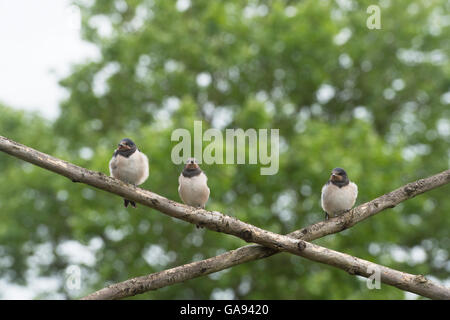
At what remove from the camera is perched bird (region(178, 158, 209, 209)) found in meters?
7.74

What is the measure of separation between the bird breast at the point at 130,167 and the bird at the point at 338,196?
2315mm

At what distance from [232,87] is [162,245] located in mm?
5381

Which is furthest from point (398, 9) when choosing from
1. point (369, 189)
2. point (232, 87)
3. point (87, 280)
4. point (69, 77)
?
point (87, 280)

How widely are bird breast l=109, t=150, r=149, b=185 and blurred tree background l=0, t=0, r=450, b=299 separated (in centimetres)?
560

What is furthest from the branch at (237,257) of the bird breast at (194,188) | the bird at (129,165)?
the bird breast at (194,188)

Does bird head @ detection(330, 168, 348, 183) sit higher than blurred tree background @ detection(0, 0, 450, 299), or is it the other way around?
blurred tree background @ detection(0, 0, 450, 299)

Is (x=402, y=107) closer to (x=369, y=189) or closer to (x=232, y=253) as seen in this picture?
(x=369, y=189)

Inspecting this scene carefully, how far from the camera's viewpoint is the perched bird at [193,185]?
25.4 ft

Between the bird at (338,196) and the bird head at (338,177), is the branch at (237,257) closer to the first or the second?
the bird at (338,196)

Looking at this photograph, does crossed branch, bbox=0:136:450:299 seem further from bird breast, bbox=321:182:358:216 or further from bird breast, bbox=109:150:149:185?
bird breast, bbox=109:150:149:185

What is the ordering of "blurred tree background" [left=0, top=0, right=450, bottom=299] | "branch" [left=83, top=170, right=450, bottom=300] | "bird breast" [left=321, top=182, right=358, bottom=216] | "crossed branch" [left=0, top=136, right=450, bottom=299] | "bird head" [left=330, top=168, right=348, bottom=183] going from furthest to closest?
"blurred tree background" [left=0, top=0, right=450, bottom=299] → "bird head" [left=330, top=168, right=348, bottom=183] → "bird breast" [left=321, top=182, right=358, bottom=216] → "branch" [left=83, top=170, right=450, bottom=300] → "crossed branch" [left=0, top=136, right=450, bottom=299]

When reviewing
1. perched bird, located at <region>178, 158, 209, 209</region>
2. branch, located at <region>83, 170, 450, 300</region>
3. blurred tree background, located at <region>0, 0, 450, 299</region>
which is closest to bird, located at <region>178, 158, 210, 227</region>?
perched bird, located at <region>178, 158, 209, 209</region>

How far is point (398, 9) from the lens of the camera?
18.2 meters
